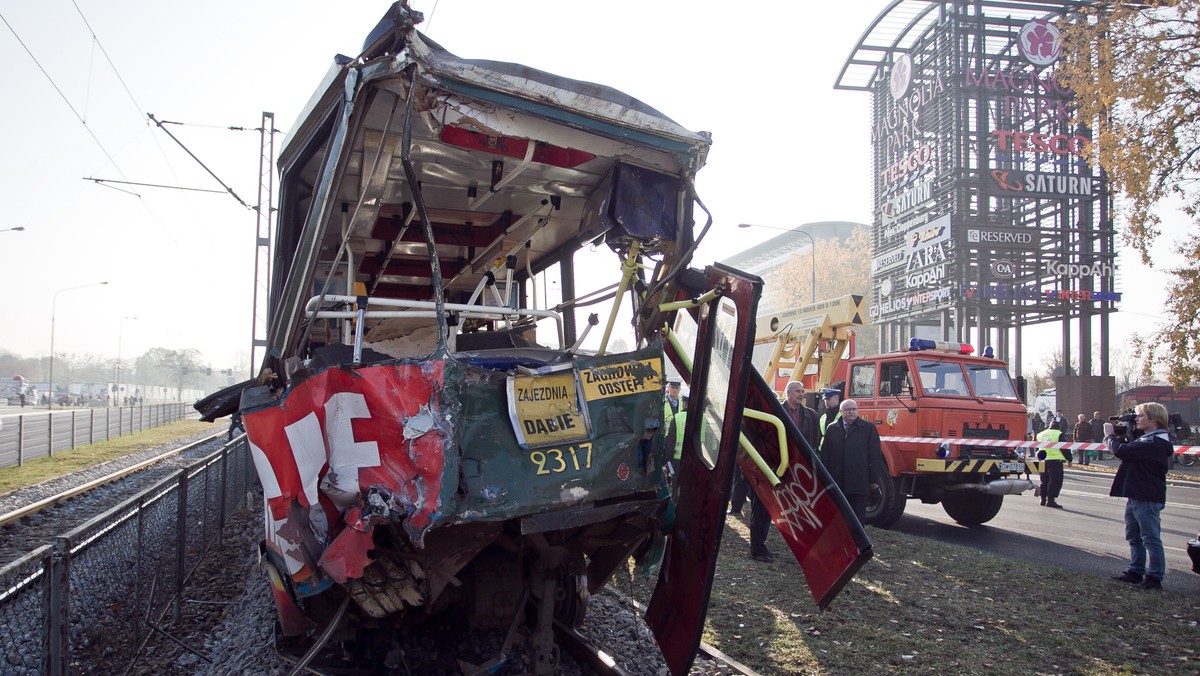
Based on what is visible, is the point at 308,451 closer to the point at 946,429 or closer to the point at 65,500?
the point at 946,429

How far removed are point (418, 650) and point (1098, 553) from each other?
799 cm

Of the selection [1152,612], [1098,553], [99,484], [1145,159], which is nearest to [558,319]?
[1152,612]

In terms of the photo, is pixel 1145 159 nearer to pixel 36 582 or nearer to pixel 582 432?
Result: pixel 582 432

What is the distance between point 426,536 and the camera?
140 inches

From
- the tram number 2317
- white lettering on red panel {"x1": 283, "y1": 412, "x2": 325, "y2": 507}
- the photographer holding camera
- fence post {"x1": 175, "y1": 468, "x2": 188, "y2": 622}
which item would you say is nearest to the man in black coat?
A: the photographer holding camera

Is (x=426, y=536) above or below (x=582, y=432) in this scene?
below

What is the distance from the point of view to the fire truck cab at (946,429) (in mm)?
10195

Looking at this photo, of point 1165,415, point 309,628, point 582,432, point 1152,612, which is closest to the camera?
point 582,432

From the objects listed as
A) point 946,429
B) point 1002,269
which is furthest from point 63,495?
point 1002,269

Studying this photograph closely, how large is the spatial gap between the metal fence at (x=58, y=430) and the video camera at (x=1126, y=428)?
19337 millimetres

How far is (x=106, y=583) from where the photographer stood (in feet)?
15.6

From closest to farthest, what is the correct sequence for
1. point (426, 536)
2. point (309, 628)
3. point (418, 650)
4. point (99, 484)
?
point (426, 536), point (309, 628), point (418, 650), point (99, 484)

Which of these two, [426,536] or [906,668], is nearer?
[426,536]

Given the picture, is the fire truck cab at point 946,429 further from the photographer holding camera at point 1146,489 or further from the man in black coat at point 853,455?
the photographer holding camera at point 1146,489
